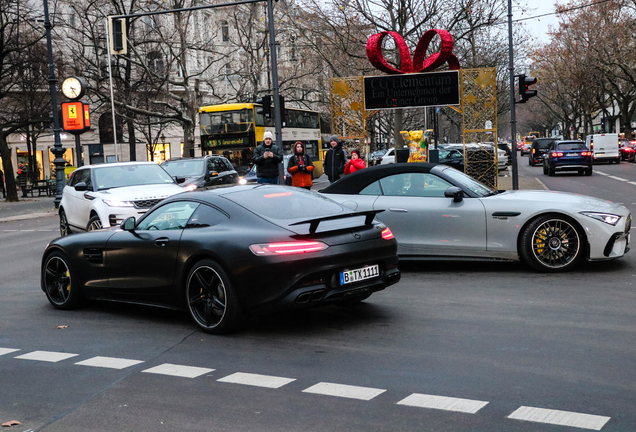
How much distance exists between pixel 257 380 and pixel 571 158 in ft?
105

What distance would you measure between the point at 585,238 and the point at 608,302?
65.3 inches

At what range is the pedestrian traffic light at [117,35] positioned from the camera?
2058 centimetres

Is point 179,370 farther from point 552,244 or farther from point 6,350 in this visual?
point 552,244

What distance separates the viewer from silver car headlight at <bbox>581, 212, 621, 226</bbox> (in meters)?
8.73

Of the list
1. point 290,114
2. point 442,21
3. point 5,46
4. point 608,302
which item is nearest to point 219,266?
point 608,302

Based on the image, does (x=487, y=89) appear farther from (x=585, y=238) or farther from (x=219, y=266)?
(x=219, y=266)

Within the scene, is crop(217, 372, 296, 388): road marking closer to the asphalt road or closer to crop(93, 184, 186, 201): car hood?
the asphalt road

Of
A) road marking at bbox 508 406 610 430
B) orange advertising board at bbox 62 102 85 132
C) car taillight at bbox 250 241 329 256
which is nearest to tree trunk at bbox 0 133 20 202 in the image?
orange advertising board at bbox 62 102 85 132

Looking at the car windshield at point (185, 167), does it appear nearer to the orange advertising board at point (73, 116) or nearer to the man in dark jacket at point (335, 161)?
the man in dark jacket at point (335, 161)

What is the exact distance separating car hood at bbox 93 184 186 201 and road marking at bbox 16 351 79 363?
23.4 feet

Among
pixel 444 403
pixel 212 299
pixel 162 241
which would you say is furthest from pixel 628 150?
pixel 444 403

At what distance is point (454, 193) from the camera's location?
9078 millimetres

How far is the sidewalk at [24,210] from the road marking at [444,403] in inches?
795

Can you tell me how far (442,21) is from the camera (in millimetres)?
34938
